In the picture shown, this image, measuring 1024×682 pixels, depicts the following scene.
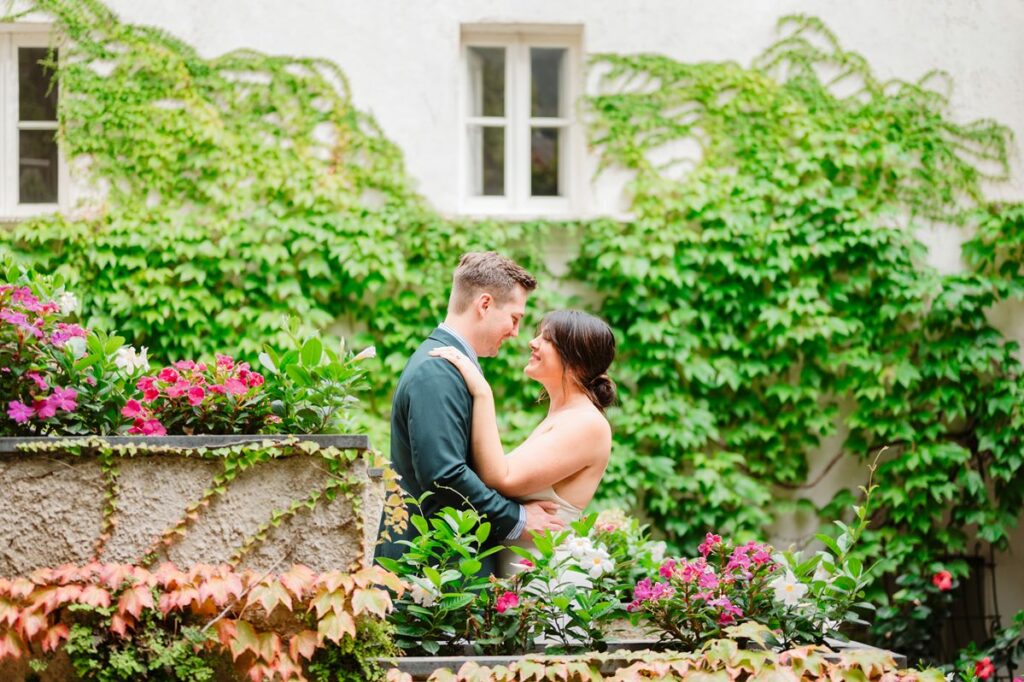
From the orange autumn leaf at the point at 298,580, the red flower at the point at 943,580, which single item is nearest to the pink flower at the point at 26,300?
the orange autumn leaf at the point at 298,580

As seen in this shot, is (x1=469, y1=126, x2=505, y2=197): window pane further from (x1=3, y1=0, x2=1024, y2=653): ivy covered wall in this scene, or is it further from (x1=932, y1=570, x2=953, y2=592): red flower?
(x1=932, y1=570, x2=953, y2=592): red flower

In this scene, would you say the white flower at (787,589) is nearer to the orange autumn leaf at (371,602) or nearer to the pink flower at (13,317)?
the orange autumn leaf at (371,602)

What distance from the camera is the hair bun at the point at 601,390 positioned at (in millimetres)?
4012

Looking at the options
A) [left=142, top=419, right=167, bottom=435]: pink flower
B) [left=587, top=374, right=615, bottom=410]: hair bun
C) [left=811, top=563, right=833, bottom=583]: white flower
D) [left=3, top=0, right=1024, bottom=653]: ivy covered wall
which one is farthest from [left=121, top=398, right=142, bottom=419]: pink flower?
[left=3, top=0, right=1024, bottom=653]: ivy covered wall

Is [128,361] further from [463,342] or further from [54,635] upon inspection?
[463,342]

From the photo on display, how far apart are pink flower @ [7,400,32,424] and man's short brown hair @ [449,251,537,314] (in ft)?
4.98

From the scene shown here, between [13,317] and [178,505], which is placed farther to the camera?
[13,317]

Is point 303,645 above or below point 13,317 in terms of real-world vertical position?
below

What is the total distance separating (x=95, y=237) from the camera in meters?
7.29

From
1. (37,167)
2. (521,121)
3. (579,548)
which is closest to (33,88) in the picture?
(37,167)

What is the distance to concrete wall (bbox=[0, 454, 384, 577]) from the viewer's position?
10.1 ft

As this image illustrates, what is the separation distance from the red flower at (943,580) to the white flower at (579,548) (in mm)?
4401

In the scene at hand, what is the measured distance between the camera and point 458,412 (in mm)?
3600

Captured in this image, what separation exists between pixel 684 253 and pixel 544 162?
1.32 m
